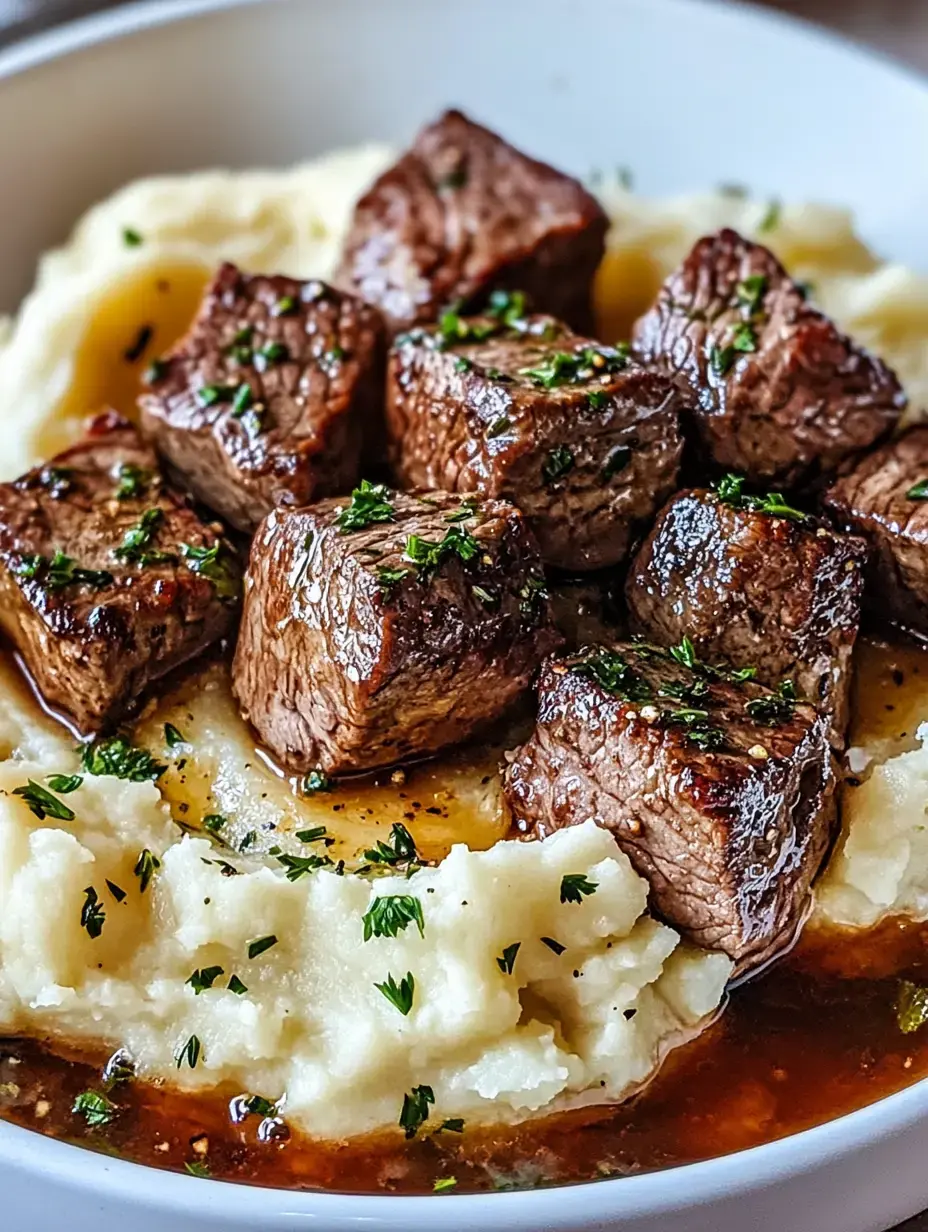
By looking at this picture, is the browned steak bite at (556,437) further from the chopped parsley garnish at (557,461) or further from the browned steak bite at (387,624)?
the browned steak bite at (387,624)

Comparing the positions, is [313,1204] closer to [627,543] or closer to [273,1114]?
[273,1114]

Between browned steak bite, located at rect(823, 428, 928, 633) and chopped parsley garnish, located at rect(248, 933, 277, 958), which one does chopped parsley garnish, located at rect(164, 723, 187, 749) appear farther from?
browned steak bite, located at rect(823, 428, 928, 633)

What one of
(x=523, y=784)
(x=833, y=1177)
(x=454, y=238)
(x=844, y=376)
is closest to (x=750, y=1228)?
(x=833, y=1177)

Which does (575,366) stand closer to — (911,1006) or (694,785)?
(694,785)

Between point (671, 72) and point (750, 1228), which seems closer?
point (750, 1228)

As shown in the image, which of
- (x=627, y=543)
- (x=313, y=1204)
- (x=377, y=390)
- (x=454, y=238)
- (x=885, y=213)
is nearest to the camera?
(x=313, y=1204)

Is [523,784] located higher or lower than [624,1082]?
higher

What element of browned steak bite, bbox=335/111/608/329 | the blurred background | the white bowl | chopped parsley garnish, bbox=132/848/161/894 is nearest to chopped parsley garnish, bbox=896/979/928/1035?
chopped parsley garnish, bbox=132/848/161/894

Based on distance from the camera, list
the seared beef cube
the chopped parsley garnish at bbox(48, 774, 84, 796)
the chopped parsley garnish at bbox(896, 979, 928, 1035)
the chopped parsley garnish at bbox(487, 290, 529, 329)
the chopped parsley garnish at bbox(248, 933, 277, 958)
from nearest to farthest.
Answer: the chopped parsley garnish at bbox(248, 933, 277, 958)
the chopped parsley garnish at bbox(896, 979, 928, 1035)
the chopped parsley garnish at bbox(48, 774, 84, 796)
the seared beef cube
the chopped parsley garnish at bbox(487, 290, 529, 329)

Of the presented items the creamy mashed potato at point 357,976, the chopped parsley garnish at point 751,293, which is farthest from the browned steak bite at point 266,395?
the creamy mashed potato at point 357,976
